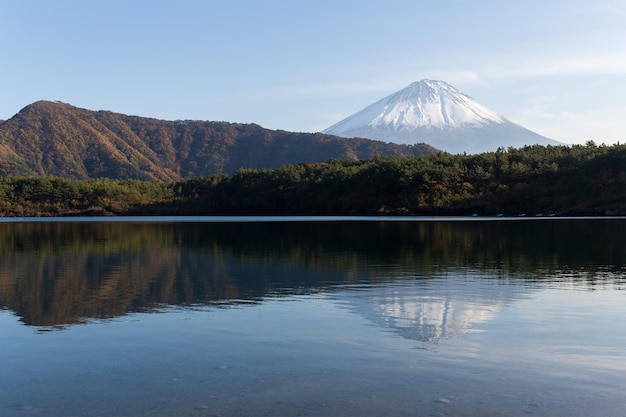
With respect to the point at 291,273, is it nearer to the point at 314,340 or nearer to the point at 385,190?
the point at 314,340

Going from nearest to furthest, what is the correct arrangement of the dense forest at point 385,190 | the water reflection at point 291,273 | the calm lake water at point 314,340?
the calm lake water at point 314,340 → the water reflection at point 291,273 → the dense forest at point 385,190

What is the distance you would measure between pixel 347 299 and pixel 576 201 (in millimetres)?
96623

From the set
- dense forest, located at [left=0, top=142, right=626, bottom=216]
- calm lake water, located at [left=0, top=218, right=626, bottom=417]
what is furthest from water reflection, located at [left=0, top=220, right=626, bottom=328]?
dense forest, located at [left=0, top=142, right=626, bottom=216]

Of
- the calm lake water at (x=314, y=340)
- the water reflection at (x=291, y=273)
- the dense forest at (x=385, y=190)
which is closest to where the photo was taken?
the calm lake water at (x=314, y=340)

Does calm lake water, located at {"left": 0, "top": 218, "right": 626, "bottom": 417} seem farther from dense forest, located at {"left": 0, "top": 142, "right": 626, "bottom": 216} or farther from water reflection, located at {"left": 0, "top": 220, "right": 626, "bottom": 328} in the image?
dense forest, located at {"left": 0, "top": 142, "right": 626, "bottom": 216}

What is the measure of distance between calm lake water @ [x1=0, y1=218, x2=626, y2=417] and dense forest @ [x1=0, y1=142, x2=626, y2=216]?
87828 mm

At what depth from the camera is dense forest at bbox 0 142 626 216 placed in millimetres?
110938

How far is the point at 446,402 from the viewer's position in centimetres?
952

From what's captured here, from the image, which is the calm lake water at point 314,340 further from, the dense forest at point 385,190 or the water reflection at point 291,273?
the dense forest at point 385,190

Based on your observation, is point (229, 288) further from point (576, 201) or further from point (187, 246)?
point (576, 201)

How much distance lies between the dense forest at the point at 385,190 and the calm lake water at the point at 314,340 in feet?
288

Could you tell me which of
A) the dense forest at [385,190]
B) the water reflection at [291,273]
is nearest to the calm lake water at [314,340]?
the water reflection at [291,273]

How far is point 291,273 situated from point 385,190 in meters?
104

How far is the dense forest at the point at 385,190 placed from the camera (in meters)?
111
